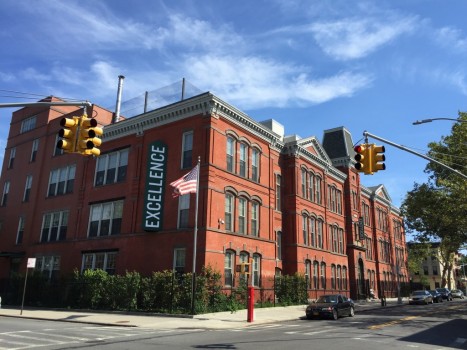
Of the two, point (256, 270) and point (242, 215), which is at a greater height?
point (242, 215)

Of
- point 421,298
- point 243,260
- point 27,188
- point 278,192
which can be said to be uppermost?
point 27,188

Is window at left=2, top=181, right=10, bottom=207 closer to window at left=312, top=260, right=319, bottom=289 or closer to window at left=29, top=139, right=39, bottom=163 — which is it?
window at left=29, top=139, right=39, bottom=163

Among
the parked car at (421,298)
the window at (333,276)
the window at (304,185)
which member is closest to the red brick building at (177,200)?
the window at (333,276)

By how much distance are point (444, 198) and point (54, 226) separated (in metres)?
32.0

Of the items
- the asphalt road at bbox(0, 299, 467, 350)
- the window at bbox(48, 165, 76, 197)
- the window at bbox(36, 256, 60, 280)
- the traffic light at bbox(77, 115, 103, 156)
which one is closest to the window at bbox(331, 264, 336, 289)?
the asphalt road at bbox(0, 299, 467, 350)

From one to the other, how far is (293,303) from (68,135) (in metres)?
25.8

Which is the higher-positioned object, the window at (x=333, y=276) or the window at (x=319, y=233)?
the window at (x=319, y=233)

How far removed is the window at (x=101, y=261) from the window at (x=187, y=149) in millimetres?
8692

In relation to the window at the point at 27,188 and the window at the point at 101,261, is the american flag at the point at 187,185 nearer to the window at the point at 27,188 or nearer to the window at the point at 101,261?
the window at the point at 101,261

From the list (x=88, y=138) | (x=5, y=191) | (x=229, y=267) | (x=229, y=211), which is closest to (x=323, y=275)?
(x=229, y=267)

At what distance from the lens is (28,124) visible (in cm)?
4175

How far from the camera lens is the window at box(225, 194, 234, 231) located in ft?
93.2

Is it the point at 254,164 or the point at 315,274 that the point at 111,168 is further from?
the point at 315,274

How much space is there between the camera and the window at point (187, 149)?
2871 cm
